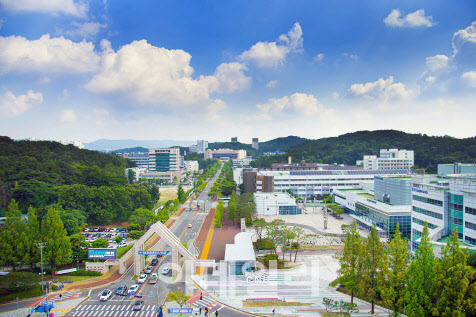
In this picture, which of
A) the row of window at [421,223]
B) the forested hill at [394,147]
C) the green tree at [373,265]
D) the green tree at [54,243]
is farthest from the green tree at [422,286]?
the forested hill at [394,147]

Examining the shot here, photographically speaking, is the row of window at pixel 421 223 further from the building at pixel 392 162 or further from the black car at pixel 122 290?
the building at pixel 392 162

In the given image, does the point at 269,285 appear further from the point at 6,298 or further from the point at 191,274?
the point at 6,298

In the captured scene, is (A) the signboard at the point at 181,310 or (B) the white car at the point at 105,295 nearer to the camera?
(A) the signboard at the point at 181,310

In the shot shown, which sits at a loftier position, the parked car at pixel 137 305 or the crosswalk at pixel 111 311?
→ the parked car at pixel 137 305

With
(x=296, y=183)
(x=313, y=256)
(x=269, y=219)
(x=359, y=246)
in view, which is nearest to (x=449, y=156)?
(x=296, y=183)

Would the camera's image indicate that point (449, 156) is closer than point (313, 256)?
No

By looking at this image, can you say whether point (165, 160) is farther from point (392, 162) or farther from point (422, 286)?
point (422, 286)
